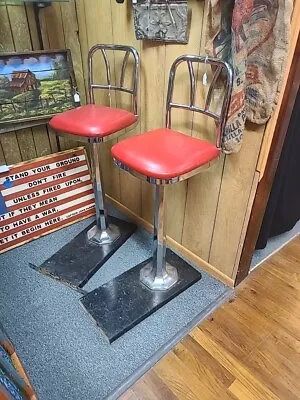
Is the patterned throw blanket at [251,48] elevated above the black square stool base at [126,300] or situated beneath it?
elevated above

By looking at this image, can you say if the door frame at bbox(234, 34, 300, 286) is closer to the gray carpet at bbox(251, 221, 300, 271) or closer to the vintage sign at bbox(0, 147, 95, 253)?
the gray carpet at bbox(251, 221, 300, 271)

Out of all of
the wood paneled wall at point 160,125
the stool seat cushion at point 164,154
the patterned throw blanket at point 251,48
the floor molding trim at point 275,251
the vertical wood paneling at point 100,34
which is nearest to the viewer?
the patterned throw blanket at point 251,48

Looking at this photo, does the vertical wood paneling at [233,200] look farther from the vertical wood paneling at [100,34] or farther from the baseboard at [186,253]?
the vertical wood paneling at [100,34]

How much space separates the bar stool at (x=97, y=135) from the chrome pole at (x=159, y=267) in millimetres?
276

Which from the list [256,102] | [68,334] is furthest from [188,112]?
[68,334]

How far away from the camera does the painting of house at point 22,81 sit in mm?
1628

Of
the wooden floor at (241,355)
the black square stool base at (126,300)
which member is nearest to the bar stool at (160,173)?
the black square stool base at (126,300)

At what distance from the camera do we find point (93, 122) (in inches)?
52.3

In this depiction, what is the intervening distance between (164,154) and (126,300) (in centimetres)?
73

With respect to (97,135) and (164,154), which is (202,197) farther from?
(97,135)

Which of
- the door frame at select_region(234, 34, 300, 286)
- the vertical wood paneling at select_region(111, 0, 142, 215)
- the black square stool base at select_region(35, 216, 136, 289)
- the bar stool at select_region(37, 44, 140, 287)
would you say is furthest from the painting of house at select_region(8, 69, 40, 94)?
the door frame at select_region(234, 34, 300, 286)

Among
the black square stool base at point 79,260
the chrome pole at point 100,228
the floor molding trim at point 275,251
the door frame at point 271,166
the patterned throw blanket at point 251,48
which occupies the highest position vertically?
the patterned throw blanket at point 251,48

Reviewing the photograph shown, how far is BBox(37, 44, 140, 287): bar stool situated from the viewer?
1.33 metres

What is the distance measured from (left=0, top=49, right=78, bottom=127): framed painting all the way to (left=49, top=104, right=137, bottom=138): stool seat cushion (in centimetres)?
39
